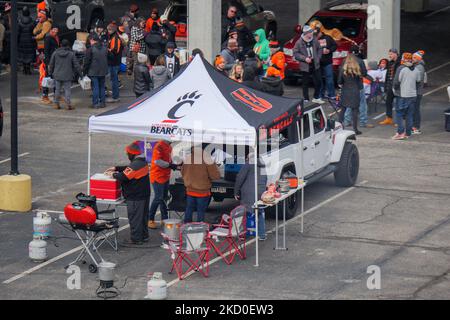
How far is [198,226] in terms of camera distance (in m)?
16.3

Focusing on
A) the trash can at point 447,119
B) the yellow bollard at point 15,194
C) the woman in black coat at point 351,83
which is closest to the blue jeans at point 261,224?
the yellow bollard at point 15,194

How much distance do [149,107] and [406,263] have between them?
4542 mm

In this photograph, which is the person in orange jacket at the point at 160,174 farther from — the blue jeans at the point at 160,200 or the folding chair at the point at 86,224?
the folding chair at the point at 86,224

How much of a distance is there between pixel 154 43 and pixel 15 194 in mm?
11623

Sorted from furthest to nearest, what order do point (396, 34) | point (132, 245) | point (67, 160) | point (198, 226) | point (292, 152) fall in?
point (396, 34) < point (67, 160) < point (292, 152) < point (132, 245) < point (198, 226)

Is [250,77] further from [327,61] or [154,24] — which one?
[154,24]

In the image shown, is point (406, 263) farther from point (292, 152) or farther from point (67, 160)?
point (67, 160)

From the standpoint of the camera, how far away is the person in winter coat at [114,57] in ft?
94.9

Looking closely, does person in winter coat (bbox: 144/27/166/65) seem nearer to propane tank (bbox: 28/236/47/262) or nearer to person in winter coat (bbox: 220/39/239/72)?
person in winter coat (bbox: 220/39/239/72)

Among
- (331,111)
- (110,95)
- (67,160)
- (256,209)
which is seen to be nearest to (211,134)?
(256,209)

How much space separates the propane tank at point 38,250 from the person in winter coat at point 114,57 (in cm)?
1240

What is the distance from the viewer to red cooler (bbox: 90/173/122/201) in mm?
17688

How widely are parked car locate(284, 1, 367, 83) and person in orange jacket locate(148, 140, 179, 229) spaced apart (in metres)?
11.8

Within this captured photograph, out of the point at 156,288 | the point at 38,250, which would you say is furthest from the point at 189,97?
the point at 156,288
